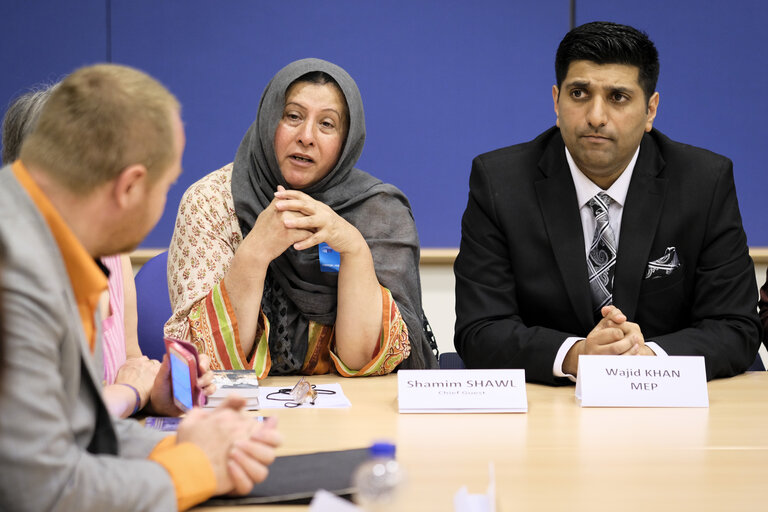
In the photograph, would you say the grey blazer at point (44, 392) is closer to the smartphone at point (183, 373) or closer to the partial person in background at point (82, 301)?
the partial person in background at point (82, 301)

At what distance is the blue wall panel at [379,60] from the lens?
3.85 meters

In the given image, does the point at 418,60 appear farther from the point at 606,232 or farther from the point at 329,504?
the point at 329,504

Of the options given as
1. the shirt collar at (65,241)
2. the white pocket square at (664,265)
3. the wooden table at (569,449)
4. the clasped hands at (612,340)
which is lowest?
the wooden table at (569,449)

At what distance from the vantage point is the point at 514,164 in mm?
2457

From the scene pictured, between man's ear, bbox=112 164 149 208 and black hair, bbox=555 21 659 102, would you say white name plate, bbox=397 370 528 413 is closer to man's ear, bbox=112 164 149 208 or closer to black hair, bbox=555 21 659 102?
man's ear, bbox=112 164 149 208

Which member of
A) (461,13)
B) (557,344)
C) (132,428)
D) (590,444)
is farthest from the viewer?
(461,13)

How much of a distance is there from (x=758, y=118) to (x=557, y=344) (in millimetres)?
2375

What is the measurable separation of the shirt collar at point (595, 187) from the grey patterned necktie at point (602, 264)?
8cm

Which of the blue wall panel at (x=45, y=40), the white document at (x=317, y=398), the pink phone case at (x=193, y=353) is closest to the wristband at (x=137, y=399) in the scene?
the pink phone case at (x=193, y=353)

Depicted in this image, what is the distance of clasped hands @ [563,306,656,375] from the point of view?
1995 mm

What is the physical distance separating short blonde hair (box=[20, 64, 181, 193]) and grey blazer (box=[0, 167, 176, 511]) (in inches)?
2.4

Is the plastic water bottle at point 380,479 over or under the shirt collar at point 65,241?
under

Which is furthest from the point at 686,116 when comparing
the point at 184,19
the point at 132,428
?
the point at 132,428

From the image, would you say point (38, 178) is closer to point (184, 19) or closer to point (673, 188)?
point (673, 188)
